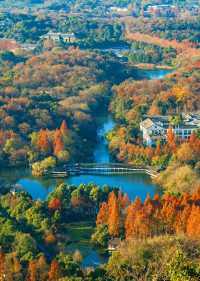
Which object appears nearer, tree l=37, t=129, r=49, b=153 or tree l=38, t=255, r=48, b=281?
tree l=38, t=255, r=48, b=281

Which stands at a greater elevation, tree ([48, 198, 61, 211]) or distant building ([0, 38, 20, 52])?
tree ([48, 198, 61, 211])

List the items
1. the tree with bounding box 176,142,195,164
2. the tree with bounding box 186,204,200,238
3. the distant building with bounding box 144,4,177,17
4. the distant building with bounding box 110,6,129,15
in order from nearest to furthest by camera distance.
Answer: the tree with bounding box 186,204,200,238 → the tree with bounding box 176,142,195,164 → the distant building with bounding box 144,4,177,17 → the distant building with bounding box 110,6,129,15

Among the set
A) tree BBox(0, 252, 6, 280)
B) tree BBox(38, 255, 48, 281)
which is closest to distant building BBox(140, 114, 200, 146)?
tree BBox(38, 255, 48, 281)

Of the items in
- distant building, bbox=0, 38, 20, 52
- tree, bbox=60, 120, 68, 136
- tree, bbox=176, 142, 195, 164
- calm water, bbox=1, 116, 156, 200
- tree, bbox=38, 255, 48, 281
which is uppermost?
tree, bbox=38, 255, 48, 281

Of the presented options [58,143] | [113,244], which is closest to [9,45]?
[58,143]

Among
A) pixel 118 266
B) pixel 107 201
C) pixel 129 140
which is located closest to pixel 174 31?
pixel 129 140

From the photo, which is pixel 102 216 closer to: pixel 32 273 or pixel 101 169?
pixel 32 273

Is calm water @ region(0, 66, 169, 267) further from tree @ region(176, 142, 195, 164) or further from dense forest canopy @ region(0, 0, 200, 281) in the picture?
tree @ region(176, 142, 195, 164)

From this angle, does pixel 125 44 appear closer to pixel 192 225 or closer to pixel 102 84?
pixel 102 84
